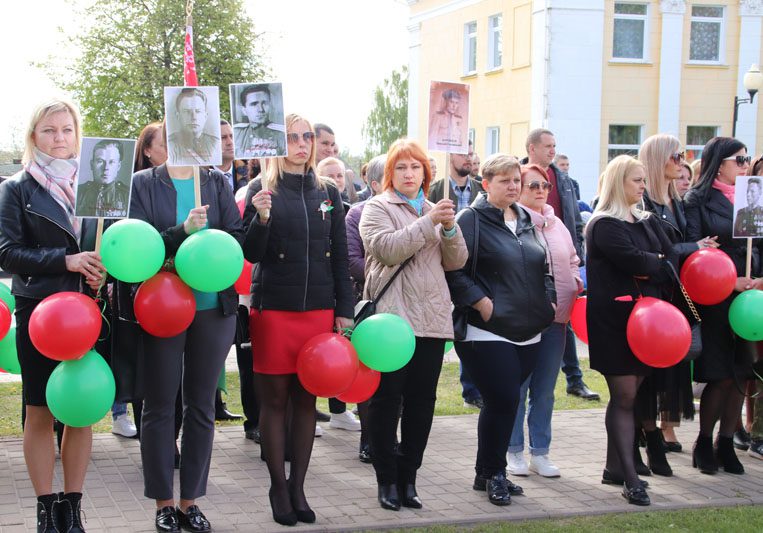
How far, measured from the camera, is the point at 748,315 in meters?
6.39

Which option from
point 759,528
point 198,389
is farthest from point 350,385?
point 759,528

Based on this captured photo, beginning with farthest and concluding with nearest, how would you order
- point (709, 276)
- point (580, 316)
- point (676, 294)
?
point (580, 316) < point (676, 294) < point (709, 276)

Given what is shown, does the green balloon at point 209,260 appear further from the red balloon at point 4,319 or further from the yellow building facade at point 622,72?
the yellow building facade at point 622,72

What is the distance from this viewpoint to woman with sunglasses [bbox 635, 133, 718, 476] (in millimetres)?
6492

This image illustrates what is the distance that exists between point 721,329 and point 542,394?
4.46 ft

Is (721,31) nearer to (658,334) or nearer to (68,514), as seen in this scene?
(658,334)

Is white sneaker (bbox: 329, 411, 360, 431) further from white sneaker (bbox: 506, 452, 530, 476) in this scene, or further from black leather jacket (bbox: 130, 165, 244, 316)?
black leather jacket (bbox: 130, 165, 244, 316)

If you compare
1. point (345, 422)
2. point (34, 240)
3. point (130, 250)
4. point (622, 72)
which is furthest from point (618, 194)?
point (622, 72)

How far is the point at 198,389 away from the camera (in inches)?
199

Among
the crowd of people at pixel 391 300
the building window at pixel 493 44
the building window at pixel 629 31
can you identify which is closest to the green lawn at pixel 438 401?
the crowd of people at pixel 391 300

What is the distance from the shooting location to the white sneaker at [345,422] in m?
7.66

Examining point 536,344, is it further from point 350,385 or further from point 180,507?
point 180,507

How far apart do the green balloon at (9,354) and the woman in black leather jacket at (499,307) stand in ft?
8.98

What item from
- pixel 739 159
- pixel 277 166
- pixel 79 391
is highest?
pixel 739 159
